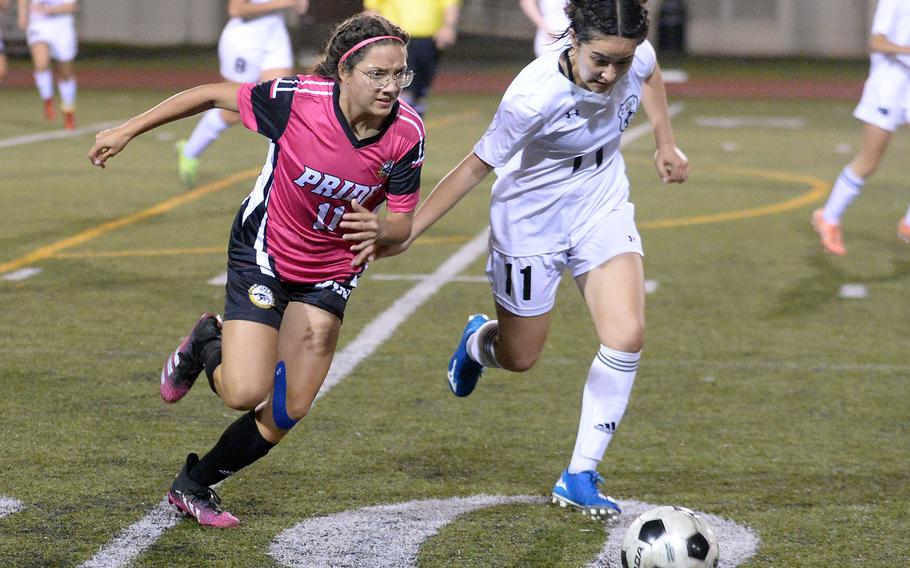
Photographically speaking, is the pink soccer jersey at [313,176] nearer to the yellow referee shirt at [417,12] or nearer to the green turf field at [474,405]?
the green turf field at [474,405]

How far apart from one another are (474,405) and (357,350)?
1.06 metres

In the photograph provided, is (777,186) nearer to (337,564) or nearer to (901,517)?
(901,517)

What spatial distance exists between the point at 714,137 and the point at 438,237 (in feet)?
28.2

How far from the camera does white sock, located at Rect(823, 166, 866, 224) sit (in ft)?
29.2

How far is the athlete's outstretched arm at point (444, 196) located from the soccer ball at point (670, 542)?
→ 119 centimetres

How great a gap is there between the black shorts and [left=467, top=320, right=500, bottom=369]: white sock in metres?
1.04

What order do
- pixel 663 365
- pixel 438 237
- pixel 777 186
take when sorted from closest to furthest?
pixel 663 365 → pixel 438 237 → pixel 777 186

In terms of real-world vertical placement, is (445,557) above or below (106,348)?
above

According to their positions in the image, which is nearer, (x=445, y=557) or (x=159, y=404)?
(x=445, y=557)

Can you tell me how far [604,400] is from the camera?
4.71m

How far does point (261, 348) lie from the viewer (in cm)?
445

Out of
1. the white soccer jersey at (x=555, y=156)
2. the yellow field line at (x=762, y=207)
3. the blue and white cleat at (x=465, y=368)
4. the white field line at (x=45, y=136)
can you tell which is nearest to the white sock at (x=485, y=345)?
the blue and white cleat at (x=465, y=368)

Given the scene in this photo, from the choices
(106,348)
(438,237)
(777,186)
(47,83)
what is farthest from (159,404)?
(47,83)

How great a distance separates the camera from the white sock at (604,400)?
4672 millimetres
